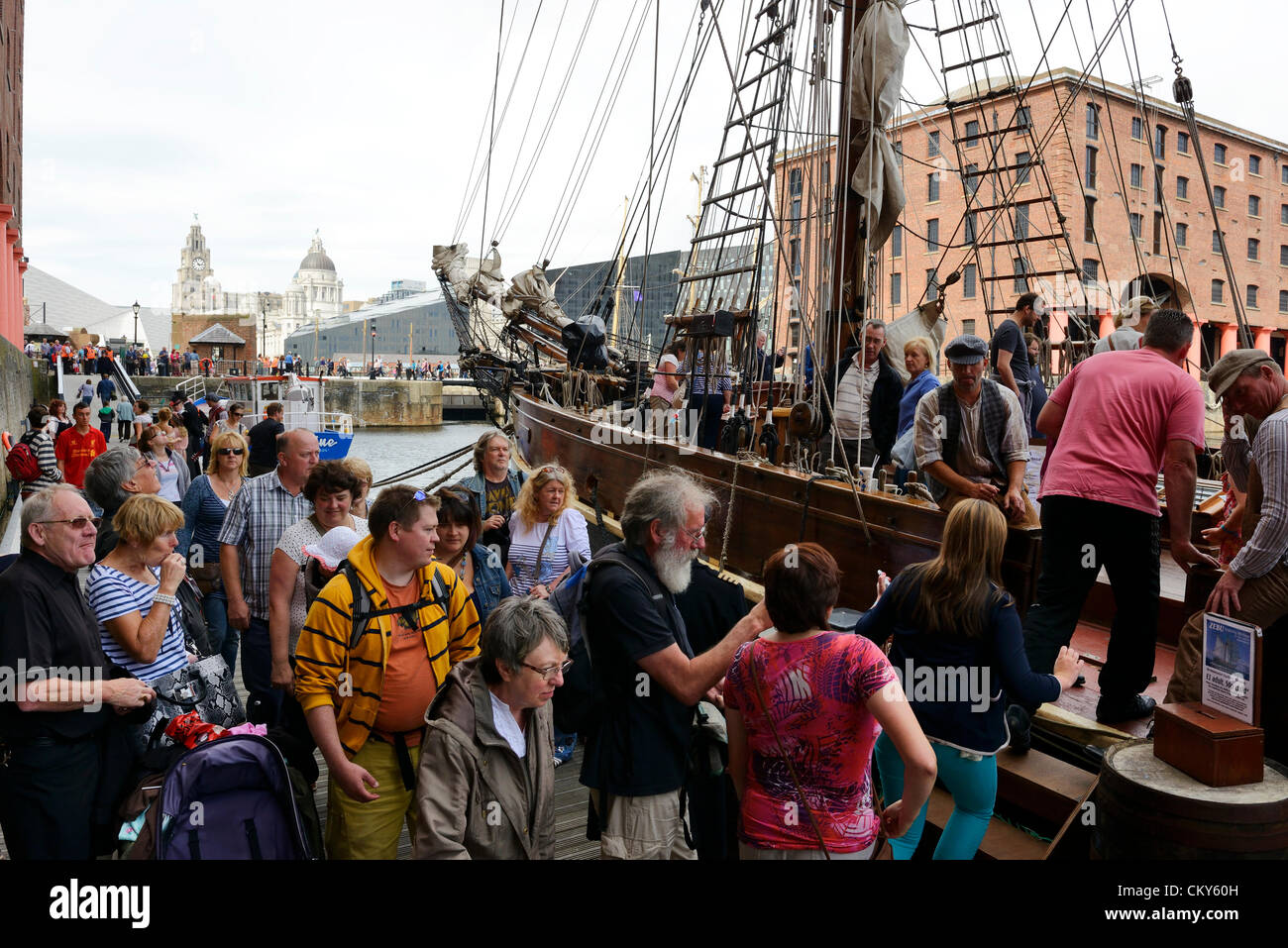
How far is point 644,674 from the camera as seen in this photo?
2.35m

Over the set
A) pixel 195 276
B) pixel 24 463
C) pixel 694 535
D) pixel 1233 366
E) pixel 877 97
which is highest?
pixel 195 276

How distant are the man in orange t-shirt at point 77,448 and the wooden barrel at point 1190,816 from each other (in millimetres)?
8541

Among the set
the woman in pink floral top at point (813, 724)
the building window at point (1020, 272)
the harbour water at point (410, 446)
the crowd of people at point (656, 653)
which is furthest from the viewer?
the harbour water at point (410, 446)

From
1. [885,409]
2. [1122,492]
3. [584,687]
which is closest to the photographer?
[584,687]

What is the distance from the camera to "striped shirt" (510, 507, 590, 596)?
4.21 meters

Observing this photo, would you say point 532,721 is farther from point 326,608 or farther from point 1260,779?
point 1260,779

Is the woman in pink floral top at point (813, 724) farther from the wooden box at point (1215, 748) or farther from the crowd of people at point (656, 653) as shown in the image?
the wooden box at point (1215, 748)

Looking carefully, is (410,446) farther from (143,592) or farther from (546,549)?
(143,592)

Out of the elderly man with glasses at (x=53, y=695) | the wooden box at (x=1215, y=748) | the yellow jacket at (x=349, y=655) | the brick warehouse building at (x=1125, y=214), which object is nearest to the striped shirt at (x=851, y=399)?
the wooden box at (x=1215, y=748)

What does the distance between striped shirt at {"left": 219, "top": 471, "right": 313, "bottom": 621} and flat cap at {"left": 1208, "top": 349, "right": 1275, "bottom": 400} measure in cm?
342

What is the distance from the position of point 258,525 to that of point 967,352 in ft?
10.0

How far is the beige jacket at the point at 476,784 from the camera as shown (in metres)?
2.14

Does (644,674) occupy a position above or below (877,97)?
below

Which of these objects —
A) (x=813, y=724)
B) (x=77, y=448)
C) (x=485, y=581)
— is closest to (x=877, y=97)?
(x=485, y=581)
